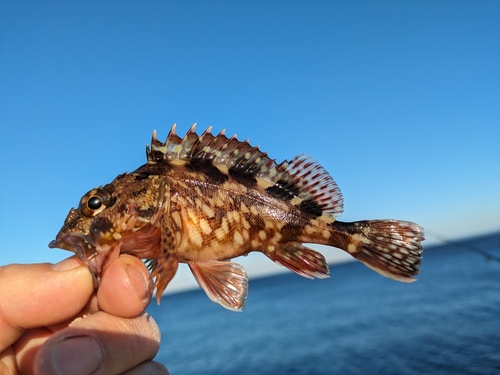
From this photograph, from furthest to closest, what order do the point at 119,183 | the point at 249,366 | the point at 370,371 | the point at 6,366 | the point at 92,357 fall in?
the point at 249,366 < the point at 370,371 < the point at 119,183 < the point at 6,366 < the point at 92,357

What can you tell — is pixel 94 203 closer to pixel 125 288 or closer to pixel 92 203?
pixel 92 203

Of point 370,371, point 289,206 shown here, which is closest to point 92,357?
point 289,206

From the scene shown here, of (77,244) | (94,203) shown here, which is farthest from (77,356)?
(94,203)

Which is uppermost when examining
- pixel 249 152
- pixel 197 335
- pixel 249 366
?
pixel 249 152

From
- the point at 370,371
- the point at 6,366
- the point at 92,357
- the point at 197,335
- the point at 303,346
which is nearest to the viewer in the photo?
the point at 92,357

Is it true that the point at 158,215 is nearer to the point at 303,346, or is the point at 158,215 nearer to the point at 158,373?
the point at 158,373

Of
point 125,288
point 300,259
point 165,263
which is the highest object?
point 300,259

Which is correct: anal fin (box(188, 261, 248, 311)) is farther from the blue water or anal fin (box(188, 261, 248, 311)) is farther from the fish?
the blue water
